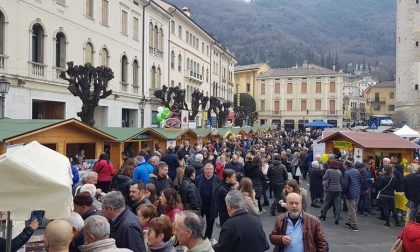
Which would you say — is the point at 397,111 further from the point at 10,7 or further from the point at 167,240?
the point at 167,240

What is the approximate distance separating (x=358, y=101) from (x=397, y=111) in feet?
236

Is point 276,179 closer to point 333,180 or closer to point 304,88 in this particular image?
point 333,180

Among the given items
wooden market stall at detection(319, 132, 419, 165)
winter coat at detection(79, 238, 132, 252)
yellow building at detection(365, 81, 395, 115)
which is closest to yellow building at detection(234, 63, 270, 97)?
yellow building at detection(365, 81, 395, 115)

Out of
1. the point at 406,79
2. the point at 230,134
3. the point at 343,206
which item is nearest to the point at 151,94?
the point at 230,134

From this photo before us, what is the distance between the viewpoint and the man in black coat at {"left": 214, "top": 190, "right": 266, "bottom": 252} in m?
4.91

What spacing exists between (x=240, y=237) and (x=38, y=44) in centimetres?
2083

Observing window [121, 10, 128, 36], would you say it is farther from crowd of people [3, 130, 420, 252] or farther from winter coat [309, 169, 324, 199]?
winter coat [309, 169, 324, 199]

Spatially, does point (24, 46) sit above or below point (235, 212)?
above

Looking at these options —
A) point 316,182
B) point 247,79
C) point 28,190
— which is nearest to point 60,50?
point 316,182

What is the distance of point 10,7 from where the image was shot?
2008cm

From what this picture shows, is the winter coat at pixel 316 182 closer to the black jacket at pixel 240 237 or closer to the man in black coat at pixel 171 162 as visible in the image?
the man in black coat at pixel 171 162

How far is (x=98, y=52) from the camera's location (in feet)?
94.4

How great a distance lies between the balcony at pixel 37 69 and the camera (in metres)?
21.8

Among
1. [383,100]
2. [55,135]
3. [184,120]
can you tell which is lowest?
[55,135]
